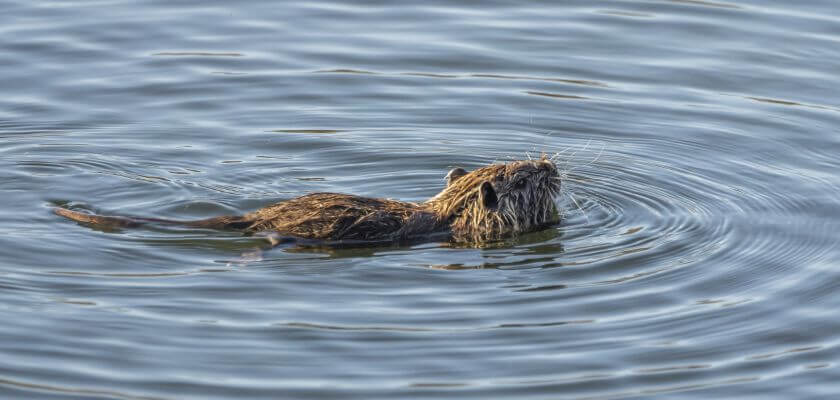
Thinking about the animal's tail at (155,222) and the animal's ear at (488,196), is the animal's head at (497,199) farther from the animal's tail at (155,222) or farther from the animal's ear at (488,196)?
the animal's tail at (155,222)

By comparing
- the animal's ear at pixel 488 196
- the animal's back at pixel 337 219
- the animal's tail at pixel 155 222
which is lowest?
the animal's tail at pixel 155 222

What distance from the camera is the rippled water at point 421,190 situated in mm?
9711

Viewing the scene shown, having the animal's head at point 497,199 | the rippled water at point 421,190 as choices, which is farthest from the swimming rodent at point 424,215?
the rippled water at point 421,190

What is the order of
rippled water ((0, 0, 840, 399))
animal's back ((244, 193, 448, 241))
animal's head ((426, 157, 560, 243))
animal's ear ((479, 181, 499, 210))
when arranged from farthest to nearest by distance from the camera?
animal's head ((426, 157, 560, 243)) < animal's ear ((479, 181, 499, 210)) < animal's back ((244, 193, 448, 241)) < rippled water ((0, 0, 840, 399))

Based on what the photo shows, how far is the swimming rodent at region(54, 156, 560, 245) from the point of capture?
11523mm

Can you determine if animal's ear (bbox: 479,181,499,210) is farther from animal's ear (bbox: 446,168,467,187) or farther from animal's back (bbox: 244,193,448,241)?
animal's back (bbox: 244,193,448,241)

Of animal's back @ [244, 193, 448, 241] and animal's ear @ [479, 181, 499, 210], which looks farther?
animal's ear @ [479, 181, 499, 210]

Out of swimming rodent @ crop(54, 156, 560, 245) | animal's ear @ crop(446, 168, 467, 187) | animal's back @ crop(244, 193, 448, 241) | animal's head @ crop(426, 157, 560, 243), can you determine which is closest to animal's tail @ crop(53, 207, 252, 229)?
swimming rodent @ crop(54, 156, 560, 245)

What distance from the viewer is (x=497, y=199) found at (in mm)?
12008

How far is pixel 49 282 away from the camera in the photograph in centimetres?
1092

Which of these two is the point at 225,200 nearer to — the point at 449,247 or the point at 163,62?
the point at 449,247

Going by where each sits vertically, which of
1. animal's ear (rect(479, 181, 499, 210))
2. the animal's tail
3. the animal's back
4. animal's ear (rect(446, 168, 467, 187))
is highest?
animal's ear (rect(446, 168, 467, 187))

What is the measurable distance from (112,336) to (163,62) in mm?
7254

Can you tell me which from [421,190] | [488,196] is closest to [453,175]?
[488,196]
